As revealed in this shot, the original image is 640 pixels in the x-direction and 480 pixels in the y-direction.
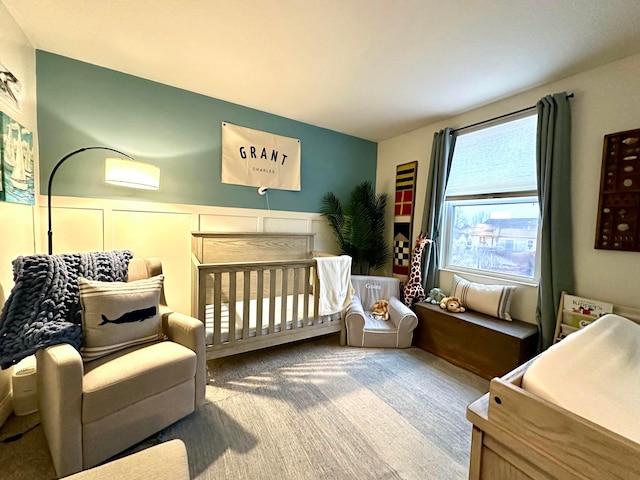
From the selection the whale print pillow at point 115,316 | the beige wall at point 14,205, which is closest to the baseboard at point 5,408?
the beige wall at point 14,205

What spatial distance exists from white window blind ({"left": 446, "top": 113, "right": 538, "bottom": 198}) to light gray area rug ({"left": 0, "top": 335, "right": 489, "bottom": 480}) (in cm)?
172

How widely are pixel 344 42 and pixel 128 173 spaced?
1719mm

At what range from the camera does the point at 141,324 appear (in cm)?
155

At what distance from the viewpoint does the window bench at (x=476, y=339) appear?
78.4 inches

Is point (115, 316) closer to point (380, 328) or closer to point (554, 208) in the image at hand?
point (380, 328)

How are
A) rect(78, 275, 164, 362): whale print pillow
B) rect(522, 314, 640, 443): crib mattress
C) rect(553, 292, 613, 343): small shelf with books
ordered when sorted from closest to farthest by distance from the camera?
1. rect(522, 314, 640, 443): crib mattress
2. rect(78, 275, 164, 362): whale print pillow
3. rect(553, 292, 613, 343): small shelf with books

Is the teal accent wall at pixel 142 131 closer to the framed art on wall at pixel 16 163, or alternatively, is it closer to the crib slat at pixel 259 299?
the framed art on wall at pixel 16 163

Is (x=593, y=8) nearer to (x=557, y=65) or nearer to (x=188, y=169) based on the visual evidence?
(x=557, y=65)

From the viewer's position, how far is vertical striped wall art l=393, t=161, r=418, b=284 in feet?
10.5

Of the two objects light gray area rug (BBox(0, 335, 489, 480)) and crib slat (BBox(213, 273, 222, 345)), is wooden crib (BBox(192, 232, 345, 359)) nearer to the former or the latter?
crib slat (BBox(213, 273, 222, 345))

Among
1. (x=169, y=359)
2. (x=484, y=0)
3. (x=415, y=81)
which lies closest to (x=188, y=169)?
(x=169, y=359)

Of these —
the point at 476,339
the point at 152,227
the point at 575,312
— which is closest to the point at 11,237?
the point at 152,227

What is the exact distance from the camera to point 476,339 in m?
2.18

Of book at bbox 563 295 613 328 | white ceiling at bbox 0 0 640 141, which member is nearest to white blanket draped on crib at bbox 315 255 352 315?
white ceiling at bbox 0 0 640 141
